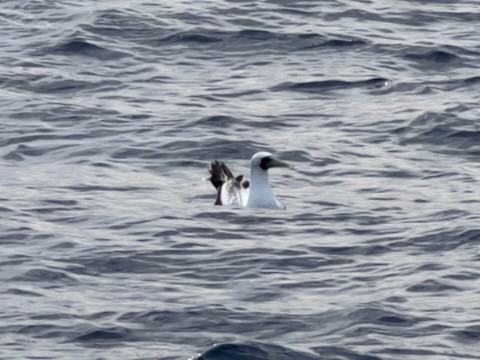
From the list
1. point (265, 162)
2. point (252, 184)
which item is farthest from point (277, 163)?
point (252, 184)

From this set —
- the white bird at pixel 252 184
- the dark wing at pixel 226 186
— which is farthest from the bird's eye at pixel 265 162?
the dark wing at pixel 226 186

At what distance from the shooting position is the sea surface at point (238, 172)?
12898mm

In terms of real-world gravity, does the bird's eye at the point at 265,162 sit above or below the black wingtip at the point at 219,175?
above

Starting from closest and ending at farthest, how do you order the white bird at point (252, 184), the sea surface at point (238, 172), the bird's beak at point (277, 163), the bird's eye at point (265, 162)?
the sea surface at point (238, 172)
the white bird at point (252, 184)
the bird's beak at point (277, 163)
the bird's eye at point (265, 162)

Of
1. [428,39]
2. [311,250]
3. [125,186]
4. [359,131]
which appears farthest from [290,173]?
[428,39]

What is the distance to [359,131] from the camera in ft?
64.6

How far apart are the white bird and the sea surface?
0.19 meters

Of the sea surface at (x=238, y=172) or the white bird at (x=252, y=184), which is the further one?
the white bird at (x=252, y=184)

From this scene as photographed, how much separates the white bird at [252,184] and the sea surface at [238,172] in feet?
0.64

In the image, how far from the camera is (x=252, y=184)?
714 inches

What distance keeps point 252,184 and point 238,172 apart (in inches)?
61.5

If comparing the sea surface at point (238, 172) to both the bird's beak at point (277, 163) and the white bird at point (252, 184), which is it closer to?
the white bird at point (252, 184)

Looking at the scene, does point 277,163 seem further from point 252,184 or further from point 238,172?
point 238,172

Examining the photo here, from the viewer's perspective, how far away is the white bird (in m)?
17.6
